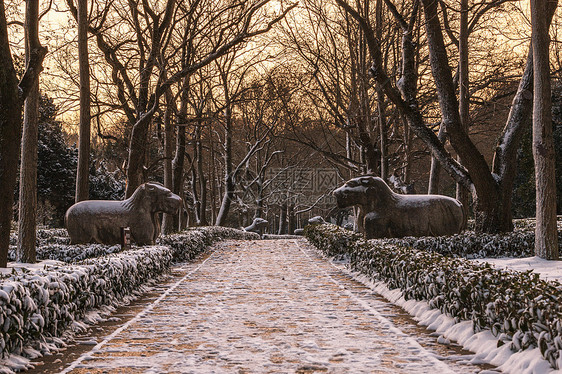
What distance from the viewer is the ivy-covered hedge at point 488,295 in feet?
18.2

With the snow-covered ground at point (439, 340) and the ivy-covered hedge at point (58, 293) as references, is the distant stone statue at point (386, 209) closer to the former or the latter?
the snow-covered ground at point (439, 340)

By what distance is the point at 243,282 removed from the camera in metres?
13.9

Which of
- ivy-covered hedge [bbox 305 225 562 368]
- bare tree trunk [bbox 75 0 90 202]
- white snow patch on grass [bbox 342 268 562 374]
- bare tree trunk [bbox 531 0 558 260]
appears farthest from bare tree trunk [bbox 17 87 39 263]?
bare tree trunk [bbox 531 0 558 260]

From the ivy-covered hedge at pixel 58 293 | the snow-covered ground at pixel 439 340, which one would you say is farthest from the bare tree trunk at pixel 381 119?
the ivy-covered hedge at pixel 58 293

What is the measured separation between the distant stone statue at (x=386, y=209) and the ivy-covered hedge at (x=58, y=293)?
613cm

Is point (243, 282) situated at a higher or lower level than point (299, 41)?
lower

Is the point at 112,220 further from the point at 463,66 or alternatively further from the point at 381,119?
the point at 381,119

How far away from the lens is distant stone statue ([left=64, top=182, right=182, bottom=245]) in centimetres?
1652

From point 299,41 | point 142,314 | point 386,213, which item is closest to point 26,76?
point 142,314

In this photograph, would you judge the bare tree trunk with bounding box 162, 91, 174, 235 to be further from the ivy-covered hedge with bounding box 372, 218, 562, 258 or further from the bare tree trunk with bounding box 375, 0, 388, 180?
the ivy-covered hedge with bounding box 372, 218, 562, 258

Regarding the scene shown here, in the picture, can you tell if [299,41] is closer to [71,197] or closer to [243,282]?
[243,282]

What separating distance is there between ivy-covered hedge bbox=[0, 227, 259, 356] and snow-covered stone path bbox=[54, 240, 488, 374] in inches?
24.3

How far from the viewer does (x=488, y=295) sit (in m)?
Answer: 7.01

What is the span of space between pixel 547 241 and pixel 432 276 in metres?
4.77
